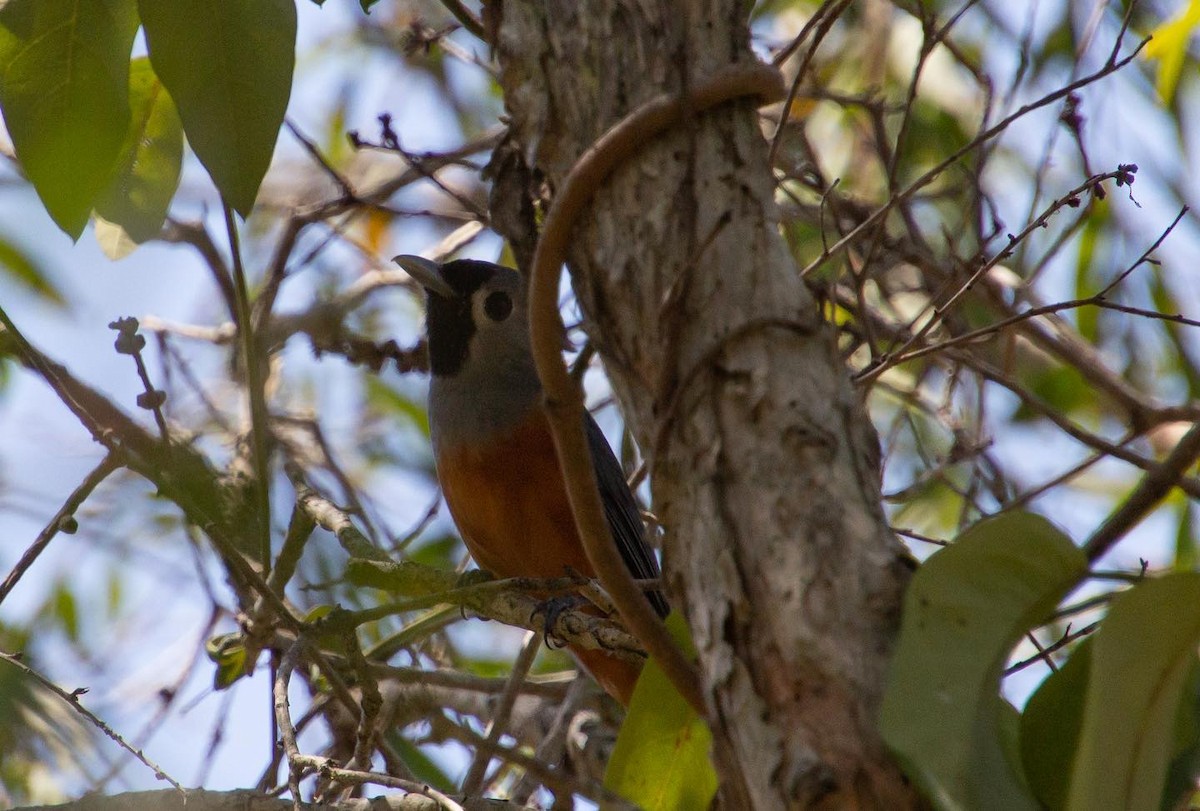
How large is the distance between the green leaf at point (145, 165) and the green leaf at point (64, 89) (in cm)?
29

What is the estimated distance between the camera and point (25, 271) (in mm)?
4523

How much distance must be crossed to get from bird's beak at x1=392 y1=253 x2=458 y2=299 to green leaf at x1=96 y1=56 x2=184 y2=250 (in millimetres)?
1377

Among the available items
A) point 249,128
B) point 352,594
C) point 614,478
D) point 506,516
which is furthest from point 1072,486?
point 249,128

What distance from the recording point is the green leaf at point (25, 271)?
432 centimetres

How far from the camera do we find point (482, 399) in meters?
4.63

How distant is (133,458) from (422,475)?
11.7 feet

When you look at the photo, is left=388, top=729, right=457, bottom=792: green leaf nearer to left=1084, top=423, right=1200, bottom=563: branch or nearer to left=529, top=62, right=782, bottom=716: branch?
left=529, top=62, right=782, bottom=716: branch

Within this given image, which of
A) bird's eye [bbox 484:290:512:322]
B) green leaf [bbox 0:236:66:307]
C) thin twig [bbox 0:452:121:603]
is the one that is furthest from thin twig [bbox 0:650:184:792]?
bird's eye [bbox 484:290:512:322]

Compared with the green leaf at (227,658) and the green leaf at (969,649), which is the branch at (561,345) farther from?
the green leaf at (227,658)

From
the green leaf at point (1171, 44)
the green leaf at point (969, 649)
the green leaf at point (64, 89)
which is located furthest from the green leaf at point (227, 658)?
the green leaf at point (1171, 44)

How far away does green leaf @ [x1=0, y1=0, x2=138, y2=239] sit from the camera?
285 cm

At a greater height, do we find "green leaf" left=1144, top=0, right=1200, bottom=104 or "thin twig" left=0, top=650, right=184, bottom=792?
"green leaf" left=1144, top=0, right=1200, bottom=104

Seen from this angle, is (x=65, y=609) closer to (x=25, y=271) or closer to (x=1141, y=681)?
(x=25, y=271)

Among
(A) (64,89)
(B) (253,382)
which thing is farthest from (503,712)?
(A) (64,89)
